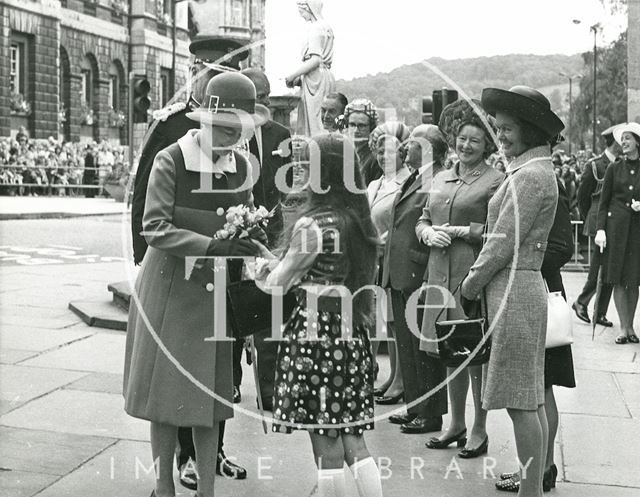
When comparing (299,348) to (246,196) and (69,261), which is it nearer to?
(246,196)

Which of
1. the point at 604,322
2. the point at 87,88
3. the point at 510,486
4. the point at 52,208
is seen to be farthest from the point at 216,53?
the point at 87,88

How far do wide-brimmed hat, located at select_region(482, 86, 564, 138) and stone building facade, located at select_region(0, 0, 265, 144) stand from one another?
29.2m

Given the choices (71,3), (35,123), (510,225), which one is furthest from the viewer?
(71,3)

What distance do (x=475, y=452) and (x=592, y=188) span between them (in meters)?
6.77

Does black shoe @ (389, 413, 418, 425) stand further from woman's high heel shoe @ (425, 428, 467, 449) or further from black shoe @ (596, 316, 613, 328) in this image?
black shoe @ (596, 316, 613, 328)

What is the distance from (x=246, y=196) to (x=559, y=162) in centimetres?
1226

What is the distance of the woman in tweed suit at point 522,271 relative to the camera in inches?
161

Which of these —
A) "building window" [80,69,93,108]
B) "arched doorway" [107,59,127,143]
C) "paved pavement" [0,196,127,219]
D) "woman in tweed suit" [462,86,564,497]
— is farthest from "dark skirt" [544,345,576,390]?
"arched doorway" [107,59,127,143]

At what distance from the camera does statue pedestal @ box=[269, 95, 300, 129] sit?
32.6 feet

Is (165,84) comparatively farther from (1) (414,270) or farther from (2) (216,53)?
(2) (216,53)

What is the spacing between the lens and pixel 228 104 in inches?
160

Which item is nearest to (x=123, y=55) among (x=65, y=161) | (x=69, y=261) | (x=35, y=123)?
(x=35, y=123)

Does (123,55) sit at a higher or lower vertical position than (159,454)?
higher

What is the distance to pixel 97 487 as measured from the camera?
179 inches
